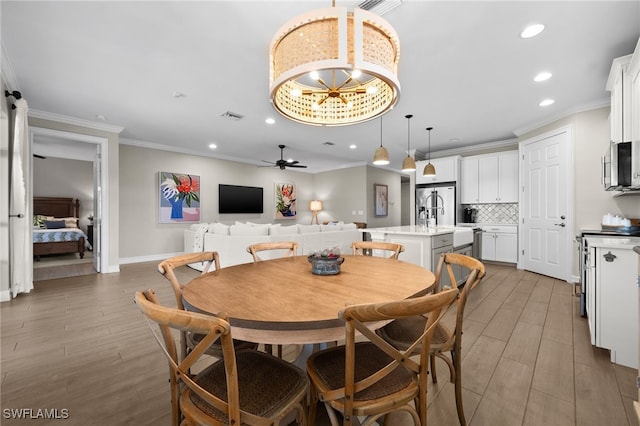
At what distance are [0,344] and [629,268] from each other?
15.8 feet

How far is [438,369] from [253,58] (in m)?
3.13

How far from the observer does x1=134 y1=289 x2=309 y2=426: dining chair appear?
729mm

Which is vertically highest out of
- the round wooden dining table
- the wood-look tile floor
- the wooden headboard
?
the wooden headboard

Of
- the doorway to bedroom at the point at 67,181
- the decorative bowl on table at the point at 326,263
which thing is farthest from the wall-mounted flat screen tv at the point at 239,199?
the decorative bowl on table at the point at 326,263

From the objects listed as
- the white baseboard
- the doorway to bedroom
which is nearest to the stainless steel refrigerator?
the white baseboard

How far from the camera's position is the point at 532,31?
229 centimetres

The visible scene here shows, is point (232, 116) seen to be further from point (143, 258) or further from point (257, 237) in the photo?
point (143, 258)

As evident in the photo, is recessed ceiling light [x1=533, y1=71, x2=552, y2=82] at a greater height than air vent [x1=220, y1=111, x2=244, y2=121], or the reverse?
air vent [x1=220, y1=111, x2=244, y2=121]

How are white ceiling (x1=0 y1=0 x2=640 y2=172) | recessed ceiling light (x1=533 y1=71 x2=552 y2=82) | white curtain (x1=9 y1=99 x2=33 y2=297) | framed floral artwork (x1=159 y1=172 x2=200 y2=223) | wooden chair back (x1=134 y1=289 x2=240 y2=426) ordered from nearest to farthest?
wooden chair back (x1=134 y1=289 x2=240 y2=426) < white ceiling (x1=0 y1=0 x2=640 y2=172) < recessed ceiling light (x1=533 y1=71 x2=552 y2=82) < white curtain (x1=9 y1=99 x2=33 y2=297) < framed floral artwork (x1=159 y1=172 x2=200 y2=223)

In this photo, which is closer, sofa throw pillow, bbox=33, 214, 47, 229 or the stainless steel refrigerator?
the stainless steel refrigerator

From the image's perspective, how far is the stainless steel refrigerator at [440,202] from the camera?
19.2 feet

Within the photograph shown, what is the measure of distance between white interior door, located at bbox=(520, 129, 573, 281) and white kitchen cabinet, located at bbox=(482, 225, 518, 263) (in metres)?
0.33

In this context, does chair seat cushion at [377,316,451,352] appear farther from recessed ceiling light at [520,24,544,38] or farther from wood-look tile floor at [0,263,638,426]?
recessed ceiling light at [520,24,544,38]

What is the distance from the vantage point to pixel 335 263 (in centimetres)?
152
